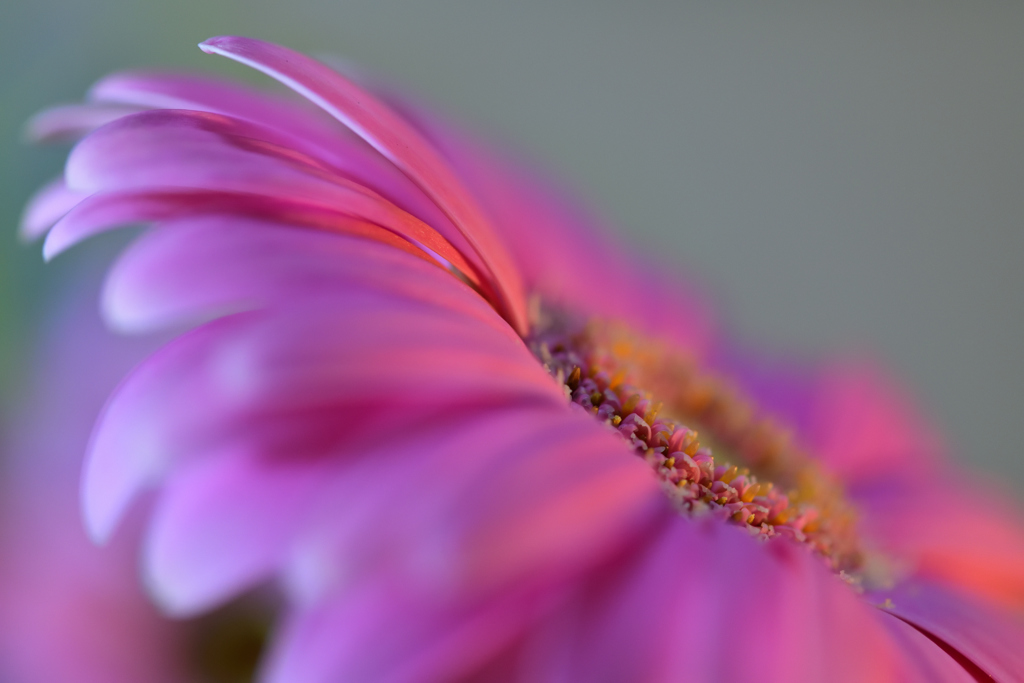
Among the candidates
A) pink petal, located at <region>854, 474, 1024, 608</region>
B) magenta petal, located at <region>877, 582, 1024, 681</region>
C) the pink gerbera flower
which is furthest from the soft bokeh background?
the pink gerbera flower

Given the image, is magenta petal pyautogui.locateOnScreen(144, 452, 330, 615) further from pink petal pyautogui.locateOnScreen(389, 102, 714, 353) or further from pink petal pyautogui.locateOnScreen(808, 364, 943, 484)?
pink petal pyautogui.locateOnScreen(808, 364, 943, 484)

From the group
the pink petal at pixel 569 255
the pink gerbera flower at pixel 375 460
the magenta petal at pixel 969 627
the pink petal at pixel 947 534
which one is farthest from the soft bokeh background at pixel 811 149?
the pink gerbera flower at pixel 375 460

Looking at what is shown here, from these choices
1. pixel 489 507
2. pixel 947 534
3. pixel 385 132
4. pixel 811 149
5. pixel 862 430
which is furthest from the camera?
pixel 811 149

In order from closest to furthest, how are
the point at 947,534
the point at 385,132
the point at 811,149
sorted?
the point at 385,132, the point at 947,534, the point at 811,149

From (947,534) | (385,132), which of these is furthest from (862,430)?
(385,132)

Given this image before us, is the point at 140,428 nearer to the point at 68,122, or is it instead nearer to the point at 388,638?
the point at 388,638

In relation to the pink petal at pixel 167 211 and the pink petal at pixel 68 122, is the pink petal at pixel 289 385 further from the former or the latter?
the pink petal at pixel 68 122

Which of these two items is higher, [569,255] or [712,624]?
[569,255]
